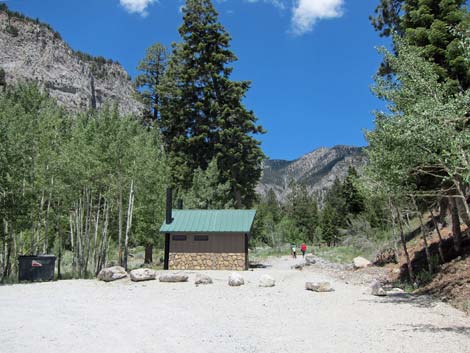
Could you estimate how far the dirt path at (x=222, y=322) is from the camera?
6.22m

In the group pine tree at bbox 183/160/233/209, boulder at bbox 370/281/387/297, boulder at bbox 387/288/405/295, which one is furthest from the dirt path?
pine tree at bbox 183/160/233/209

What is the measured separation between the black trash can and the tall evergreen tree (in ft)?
48.6

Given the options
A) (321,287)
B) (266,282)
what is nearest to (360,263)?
(266,282)

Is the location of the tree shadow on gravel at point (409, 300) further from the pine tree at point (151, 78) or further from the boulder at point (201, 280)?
the pine tree at point (151, 78)

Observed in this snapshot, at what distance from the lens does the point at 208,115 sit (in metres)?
31.9

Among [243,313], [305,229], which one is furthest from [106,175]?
[305,229]

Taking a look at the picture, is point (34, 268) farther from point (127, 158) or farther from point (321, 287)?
point (321, 287)

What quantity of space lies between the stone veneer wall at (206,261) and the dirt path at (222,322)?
851 cm

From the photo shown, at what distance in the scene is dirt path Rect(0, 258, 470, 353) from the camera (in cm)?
622

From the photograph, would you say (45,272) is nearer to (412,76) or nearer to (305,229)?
(412,76)

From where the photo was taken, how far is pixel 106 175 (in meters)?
20.7

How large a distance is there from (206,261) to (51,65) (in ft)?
257

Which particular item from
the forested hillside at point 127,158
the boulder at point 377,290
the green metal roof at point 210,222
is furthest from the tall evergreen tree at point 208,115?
the boulder at point 377,290

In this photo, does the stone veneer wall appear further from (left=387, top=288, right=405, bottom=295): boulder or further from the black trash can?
(left=387, top=288, right=405, bottom=295): boulder
